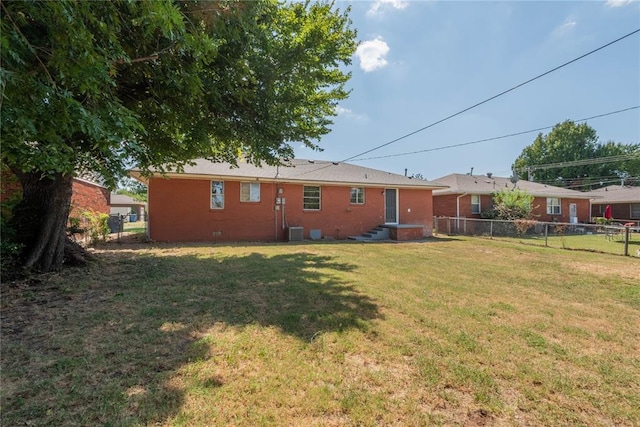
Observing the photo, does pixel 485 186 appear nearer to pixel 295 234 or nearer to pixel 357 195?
pixel 357 195

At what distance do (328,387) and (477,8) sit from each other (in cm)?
1061

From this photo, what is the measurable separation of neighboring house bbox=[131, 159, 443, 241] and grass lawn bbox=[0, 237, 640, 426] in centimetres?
644

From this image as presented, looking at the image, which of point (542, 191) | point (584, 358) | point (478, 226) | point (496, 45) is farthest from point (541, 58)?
point (542, 191)

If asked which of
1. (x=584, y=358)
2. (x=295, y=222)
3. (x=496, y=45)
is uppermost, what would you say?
(x=496, y=45)

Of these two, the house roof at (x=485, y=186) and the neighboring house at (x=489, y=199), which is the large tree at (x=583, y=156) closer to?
the neighboring house at (x=489, y=199)

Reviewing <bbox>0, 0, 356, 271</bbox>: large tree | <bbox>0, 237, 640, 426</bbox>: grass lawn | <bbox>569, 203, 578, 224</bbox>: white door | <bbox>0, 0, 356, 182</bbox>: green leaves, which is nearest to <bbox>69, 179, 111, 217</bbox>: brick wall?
<bbox>0, 0, 356, 271</bbox>: large tree

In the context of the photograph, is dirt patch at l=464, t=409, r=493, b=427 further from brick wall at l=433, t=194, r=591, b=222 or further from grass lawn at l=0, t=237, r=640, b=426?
brick wall at l=433, t=194, r=591, b=222

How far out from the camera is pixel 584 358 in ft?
9.27

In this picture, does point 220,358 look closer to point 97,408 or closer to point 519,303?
point 97,408

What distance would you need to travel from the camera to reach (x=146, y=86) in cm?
552

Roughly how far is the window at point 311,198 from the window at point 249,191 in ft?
7.39

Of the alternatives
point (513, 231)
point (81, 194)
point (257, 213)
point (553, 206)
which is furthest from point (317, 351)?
point (553, 206)

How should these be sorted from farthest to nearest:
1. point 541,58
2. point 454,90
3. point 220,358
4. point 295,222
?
point 295,222
point 454,90
point 541,58
point 220,358

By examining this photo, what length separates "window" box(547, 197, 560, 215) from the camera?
70.5 feet
